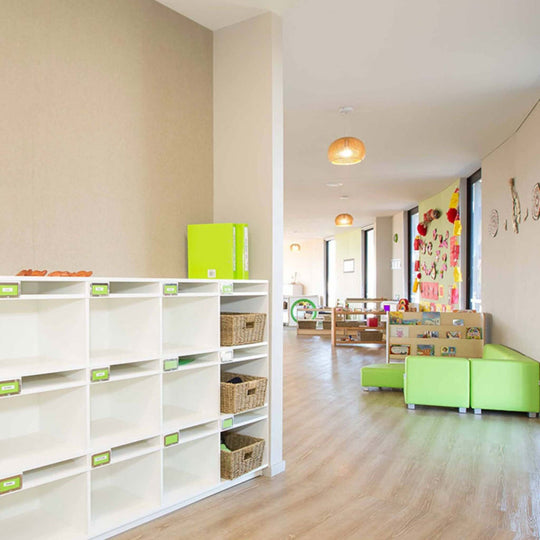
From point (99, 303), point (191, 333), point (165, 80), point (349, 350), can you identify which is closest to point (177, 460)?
point (191, 333)

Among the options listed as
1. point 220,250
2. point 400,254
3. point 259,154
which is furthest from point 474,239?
point 220,250

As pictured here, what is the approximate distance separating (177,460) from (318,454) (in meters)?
1.13

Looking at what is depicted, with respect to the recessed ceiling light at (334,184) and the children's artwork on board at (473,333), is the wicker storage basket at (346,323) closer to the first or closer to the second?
the recessed ceiling light at (334,184)

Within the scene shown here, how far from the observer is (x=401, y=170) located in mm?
8008

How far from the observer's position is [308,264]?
66.4 ft

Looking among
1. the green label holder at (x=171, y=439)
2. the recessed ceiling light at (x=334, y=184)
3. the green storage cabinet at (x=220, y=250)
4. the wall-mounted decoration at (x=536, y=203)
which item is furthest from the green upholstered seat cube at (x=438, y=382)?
the recessed ceiling light at (x=334, y=184)

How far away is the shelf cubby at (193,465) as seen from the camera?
3.07 m

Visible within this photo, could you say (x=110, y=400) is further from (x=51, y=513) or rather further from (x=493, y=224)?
(x=493, y=224)

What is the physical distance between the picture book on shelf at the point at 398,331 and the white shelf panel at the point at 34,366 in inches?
189

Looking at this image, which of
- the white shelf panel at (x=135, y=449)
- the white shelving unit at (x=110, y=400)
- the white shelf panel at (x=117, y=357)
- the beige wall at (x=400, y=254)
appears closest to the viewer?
the white shelving unit at (x=110, y=400)

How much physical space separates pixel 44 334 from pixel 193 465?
1.21 meters

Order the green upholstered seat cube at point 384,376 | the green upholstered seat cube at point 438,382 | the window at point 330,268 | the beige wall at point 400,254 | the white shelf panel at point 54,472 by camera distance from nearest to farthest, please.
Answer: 1. the white shelf panel at point 54,472
2. the green upholstered seat cube at point 438,382
3. the green upholstered seat cube at point 384,376
4. the beige wall at point 400,254
5. the window at point 330,268

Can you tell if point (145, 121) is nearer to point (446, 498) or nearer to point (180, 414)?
point (180, 414)

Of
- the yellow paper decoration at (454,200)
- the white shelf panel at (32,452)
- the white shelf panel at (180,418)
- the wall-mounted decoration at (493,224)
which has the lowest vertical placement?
the white shelf panel at (180,418)
